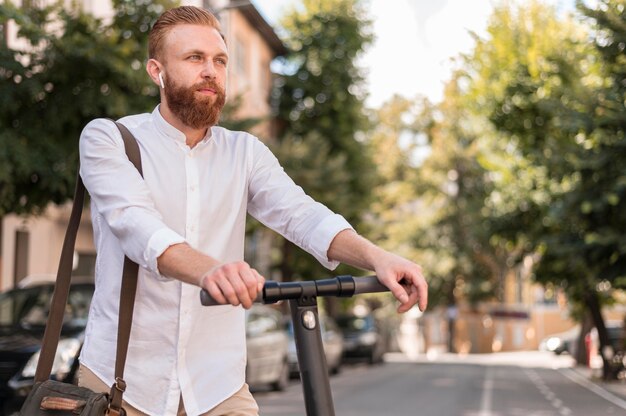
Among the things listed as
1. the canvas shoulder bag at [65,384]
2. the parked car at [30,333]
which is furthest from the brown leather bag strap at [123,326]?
the parked car at [30,333]

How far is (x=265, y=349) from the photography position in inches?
741

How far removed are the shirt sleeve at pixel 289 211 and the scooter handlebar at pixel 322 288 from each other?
0.27m

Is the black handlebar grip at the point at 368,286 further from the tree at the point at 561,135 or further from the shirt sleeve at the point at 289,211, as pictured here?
the tree at the point at 561,135

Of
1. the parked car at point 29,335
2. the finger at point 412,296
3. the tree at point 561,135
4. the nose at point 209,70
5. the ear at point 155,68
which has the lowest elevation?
the parked car at point 29,335

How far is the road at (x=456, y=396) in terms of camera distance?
16.5 metres

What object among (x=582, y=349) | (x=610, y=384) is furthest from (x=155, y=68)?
(x=582, y=349)

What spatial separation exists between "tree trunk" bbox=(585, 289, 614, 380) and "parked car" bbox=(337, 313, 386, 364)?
7783mm

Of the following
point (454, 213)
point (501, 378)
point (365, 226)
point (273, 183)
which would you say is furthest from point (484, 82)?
point (454, 213)

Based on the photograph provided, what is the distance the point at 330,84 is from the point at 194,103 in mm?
33506

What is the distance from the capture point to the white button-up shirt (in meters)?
2.49

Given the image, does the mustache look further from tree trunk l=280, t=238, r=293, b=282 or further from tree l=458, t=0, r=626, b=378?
tree trunk l=280, t=238, r=293, b=282

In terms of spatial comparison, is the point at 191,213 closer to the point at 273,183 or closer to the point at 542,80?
the point at 273,183

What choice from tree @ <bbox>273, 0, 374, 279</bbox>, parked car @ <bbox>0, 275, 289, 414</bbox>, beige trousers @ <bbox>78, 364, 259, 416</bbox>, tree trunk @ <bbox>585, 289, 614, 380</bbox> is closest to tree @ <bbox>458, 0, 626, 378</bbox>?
tree trunk @ <bbox>585, 289, 614, 380</bbox>

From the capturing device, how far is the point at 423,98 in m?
56.2
